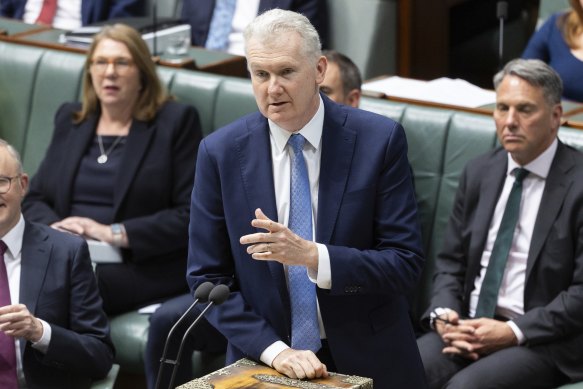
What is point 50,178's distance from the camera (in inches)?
174

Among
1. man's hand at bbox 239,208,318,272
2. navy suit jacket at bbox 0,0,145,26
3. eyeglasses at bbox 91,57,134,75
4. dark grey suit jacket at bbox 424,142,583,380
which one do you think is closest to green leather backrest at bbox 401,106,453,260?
dark grey suit jacket at bbox 424,142,583,380

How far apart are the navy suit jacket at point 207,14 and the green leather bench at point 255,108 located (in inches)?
32.5

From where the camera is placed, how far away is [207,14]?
5520 millimetres

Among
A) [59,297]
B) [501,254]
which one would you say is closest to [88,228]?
[59,297]

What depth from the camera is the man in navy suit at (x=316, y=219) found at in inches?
103

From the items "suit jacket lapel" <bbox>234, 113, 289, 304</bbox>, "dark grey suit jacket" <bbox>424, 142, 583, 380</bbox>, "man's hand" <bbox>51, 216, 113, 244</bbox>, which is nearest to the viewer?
"suit jacket lapel" <bbox>234, 113, 289, 304</bbox>

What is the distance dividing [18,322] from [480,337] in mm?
1225

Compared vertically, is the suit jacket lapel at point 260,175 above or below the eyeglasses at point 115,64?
above

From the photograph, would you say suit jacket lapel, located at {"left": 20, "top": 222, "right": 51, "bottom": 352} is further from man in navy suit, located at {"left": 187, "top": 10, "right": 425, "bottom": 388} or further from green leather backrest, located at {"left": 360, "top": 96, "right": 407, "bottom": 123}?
green leather backrest, located at {"left": 360, "top": 96, "right": 407, "bottom": 123}

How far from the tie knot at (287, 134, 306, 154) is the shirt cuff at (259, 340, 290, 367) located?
0.39 meters

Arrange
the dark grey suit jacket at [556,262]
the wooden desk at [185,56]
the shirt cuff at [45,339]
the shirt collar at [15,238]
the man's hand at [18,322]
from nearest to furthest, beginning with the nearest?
the man's hand at [18,322] < the shirt cuff at [45,339] < the shirt collar at [15,238] < the dark grey suit jacket at [556,262] < the wooden desk at [185,56]

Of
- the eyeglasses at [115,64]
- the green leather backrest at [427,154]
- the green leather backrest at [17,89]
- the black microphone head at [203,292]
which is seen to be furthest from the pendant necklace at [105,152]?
the black microphone head at [203,292]

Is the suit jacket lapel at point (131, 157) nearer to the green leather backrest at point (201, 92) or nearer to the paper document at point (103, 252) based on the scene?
the paper document at point (103, 252)

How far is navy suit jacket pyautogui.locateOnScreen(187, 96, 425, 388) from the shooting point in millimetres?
2660
